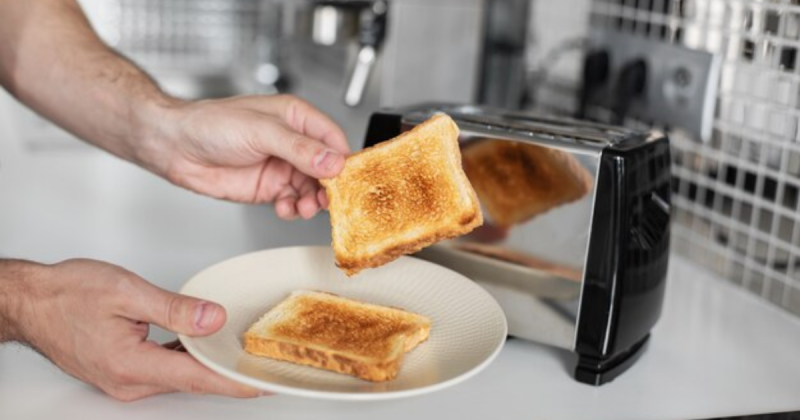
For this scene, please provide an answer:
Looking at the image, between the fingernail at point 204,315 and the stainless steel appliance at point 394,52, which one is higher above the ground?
the stainless steel appliance at point 394,52

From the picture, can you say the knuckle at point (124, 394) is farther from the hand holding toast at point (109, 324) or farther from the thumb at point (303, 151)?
the thumb at point (303, 151)

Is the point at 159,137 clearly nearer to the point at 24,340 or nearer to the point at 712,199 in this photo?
the point at 24,340

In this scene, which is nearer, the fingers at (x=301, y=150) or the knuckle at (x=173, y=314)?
the knuckle at (x=173, y=314)

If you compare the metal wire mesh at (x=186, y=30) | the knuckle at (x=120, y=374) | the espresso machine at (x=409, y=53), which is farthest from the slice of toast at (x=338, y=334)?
the metal wire mesh at (x=186, y=30)

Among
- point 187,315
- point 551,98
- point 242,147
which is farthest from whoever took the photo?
point 551,98

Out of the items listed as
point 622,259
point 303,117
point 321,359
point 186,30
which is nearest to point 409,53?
point 303,117

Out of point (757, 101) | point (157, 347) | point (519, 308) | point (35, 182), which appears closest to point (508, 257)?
point (519, 308)

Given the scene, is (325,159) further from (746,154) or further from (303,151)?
(746,154)
